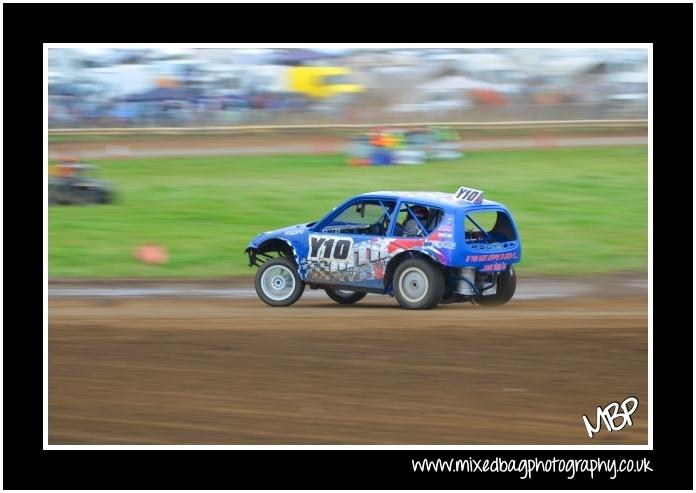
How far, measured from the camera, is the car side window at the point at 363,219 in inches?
523

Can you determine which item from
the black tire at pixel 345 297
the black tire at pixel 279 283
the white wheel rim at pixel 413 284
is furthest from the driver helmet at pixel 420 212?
the black tire at pixel 279 283

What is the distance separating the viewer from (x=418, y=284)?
1295 centimetres

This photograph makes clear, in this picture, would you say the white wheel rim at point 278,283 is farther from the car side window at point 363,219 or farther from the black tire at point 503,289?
the black tire at point 503,289

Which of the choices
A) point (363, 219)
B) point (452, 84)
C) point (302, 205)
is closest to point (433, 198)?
point (363, 219)

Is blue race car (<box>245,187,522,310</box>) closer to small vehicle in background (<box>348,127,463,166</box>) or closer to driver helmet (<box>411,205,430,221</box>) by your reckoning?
driver helmet (<box>411,205,430,221</box>)

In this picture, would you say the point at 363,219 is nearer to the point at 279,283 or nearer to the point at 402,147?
the point at 279,283

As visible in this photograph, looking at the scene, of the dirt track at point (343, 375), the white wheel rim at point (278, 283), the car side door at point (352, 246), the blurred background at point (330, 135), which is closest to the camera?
the dirt track at point (343, 375)

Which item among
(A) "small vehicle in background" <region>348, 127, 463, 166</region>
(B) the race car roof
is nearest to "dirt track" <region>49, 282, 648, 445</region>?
(B) the race car roof

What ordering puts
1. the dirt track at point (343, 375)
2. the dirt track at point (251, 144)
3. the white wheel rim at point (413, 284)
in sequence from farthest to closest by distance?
the dirt track at point (251, 144)
the white wheel rim at point (413, 284)
the dirt track at point (343, 375)

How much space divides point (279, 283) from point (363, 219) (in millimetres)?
1470

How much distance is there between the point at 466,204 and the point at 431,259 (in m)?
0.84

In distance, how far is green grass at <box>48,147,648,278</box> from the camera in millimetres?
17828

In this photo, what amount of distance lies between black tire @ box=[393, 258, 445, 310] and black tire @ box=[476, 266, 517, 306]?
0.96 metres

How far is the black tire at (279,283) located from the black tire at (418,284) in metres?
1.41
